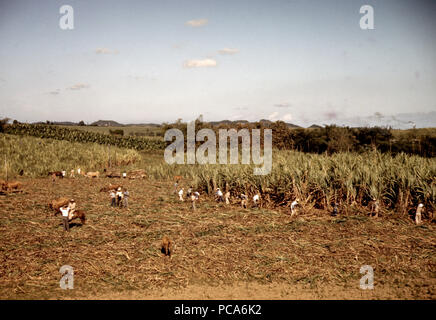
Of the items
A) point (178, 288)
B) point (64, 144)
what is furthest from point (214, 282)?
point (64, 144)

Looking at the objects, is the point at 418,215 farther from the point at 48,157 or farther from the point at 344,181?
the point at 48,157

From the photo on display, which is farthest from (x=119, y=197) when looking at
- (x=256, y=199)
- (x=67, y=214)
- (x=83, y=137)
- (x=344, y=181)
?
(x=83, y=137)

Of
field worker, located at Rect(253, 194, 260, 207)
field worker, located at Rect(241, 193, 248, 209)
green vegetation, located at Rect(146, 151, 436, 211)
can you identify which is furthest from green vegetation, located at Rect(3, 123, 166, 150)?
field worker, located at Rect(253, 194, 260, 207)

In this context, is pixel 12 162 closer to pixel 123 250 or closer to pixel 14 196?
pixel 14 196

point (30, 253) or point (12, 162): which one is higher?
point (12, 162)

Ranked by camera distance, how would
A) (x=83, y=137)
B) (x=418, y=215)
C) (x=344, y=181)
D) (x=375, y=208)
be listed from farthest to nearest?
1. (x=83, y=137)
2. (x=344, y=181)
3. (x=375, y=208)
4. (x=418, y=215)

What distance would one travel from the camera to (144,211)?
468 inches

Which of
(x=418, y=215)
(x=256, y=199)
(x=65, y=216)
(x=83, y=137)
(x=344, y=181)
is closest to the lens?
(x=65, y=216)

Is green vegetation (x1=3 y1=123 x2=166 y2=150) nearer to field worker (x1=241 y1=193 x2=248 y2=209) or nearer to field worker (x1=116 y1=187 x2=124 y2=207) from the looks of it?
field worker (x1=116 y1=187 x2=124 y2=207)

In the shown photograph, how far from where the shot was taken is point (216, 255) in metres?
7.64

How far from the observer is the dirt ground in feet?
19.8

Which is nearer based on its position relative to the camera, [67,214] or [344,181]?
[67,214]

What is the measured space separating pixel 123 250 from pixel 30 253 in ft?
7.61

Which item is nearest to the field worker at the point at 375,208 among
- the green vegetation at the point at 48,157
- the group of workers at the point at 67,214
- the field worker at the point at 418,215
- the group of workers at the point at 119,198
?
the field worker at the point at 418,215
